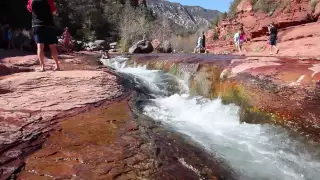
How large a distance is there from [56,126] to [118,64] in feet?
34.6

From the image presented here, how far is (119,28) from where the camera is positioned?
36.7m

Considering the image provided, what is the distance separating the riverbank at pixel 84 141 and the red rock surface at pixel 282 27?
11.2 m

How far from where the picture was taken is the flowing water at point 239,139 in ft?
12.2

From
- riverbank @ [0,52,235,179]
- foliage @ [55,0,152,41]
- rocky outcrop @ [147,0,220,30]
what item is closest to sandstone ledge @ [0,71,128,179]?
riverbank @ [0,52,235,179]

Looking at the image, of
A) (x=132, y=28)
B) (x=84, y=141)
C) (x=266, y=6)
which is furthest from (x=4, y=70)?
(x=132, y=28)

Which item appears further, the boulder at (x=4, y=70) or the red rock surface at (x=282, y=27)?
the red rock surface at (x=282, y=27)

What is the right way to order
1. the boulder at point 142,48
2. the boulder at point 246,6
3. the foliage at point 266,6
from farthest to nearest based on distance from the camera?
1. the boulder at point 246,6
2. the foliage at point 266,6
3. the boulder at point 142,48

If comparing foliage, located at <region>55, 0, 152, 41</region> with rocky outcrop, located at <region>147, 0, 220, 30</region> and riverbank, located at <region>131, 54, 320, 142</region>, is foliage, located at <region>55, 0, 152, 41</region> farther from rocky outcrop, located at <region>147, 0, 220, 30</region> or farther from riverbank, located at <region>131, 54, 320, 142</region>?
rocky outcrop, located at <region>147, 0, 220, 30</region>

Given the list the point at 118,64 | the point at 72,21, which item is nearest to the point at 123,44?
the point at 72,21

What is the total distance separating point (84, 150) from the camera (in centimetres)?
287

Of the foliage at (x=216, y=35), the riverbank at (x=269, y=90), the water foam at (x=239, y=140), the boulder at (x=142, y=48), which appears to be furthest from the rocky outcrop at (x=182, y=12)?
the water foam at (x=239, y=140)

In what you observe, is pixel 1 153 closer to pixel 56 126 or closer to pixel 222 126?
Result: pixel 56 126

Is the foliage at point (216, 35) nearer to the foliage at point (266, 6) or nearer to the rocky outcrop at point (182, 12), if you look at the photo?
the foliage at point (266, 6)

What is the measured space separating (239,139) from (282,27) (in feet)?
53.4
